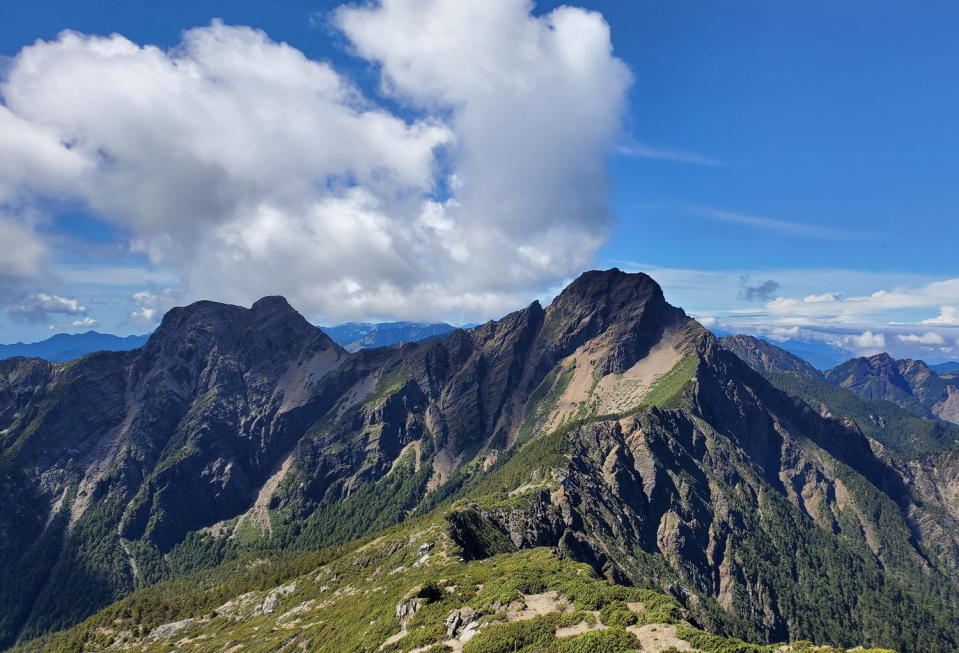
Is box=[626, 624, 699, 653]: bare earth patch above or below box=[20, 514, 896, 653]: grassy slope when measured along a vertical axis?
above

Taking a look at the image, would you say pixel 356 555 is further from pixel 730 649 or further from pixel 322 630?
pixel 730 649

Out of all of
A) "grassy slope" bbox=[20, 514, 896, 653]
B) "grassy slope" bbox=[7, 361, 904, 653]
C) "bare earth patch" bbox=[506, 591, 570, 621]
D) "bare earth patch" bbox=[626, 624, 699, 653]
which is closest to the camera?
"bare earth patch" bbox=[626, 624, 699, 653]

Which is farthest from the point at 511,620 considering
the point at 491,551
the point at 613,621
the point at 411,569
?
the point at 491,551

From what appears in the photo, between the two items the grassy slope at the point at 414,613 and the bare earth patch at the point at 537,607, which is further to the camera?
the bare earth patch at the point at 537,607

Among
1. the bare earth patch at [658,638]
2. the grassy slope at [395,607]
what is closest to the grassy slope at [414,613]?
the grassy slope at [395,607]

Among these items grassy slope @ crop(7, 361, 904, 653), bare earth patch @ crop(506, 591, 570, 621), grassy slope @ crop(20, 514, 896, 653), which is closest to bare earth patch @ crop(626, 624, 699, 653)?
grassy slope @ crop(20, 514, 896, 653)

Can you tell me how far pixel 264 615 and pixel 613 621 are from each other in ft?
433

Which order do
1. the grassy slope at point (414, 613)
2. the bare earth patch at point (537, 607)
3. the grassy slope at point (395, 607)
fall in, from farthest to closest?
the bare earth patch at point (537, 607) → the grassy slope at point (395, 607) → the grassy slope at point (414, 613)

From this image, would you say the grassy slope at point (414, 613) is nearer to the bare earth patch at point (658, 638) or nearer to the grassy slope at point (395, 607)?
the grassy slope at point (395, 607)

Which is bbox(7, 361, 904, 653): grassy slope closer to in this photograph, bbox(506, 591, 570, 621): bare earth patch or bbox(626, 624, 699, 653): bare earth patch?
bbox(626, 624, 699, 653): bare earth patch

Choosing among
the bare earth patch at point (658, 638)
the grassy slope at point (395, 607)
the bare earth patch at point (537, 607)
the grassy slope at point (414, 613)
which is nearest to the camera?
the bare earth patch at point (658, 638)

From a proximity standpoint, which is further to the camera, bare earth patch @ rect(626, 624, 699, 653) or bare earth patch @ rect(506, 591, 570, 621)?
bare earth patch @ rect(506, 591, 570, 621)

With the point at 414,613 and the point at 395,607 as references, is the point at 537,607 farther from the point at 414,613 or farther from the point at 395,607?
the point at 395,607

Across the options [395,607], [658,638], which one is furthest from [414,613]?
[658,638]
